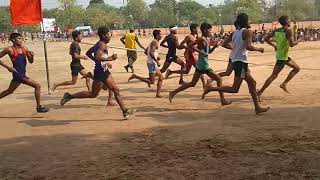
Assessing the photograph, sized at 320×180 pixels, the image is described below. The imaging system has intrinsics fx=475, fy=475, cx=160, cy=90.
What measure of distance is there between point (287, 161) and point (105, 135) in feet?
10.2

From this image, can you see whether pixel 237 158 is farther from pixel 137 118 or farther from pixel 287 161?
pixel 137 118

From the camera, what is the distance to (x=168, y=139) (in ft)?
23.0

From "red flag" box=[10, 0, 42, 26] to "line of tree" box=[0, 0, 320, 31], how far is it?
5978cm

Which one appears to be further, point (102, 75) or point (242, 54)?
point (102, 75)

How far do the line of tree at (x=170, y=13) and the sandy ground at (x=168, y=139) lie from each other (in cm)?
6268

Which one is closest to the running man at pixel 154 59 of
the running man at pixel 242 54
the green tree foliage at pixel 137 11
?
the running man at pixel 242 54

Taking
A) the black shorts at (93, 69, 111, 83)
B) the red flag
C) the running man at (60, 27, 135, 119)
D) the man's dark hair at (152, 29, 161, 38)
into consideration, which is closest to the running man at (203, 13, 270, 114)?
the running man at (60, 27, 135, 119)

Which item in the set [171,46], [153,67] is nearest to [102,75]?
[153,67]

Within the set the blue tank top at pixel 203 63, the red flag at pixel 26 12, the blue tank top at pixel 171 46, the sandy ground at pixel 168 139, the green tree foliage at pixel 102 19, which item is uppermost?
the green tree foliage at pixel 102 19

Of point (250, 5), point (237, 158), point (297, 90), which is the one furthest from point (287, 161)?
point (250, 5)

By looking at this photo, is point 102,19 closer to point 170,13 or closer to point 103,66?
point 170,13

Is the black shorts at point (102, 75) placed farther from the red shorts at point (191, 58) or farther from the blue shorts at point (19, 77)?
the red shorts at point (191, 58)

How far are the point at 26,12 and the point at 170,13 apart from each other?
337 ft

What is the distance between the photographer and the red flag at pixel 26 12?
12688 millimetres
